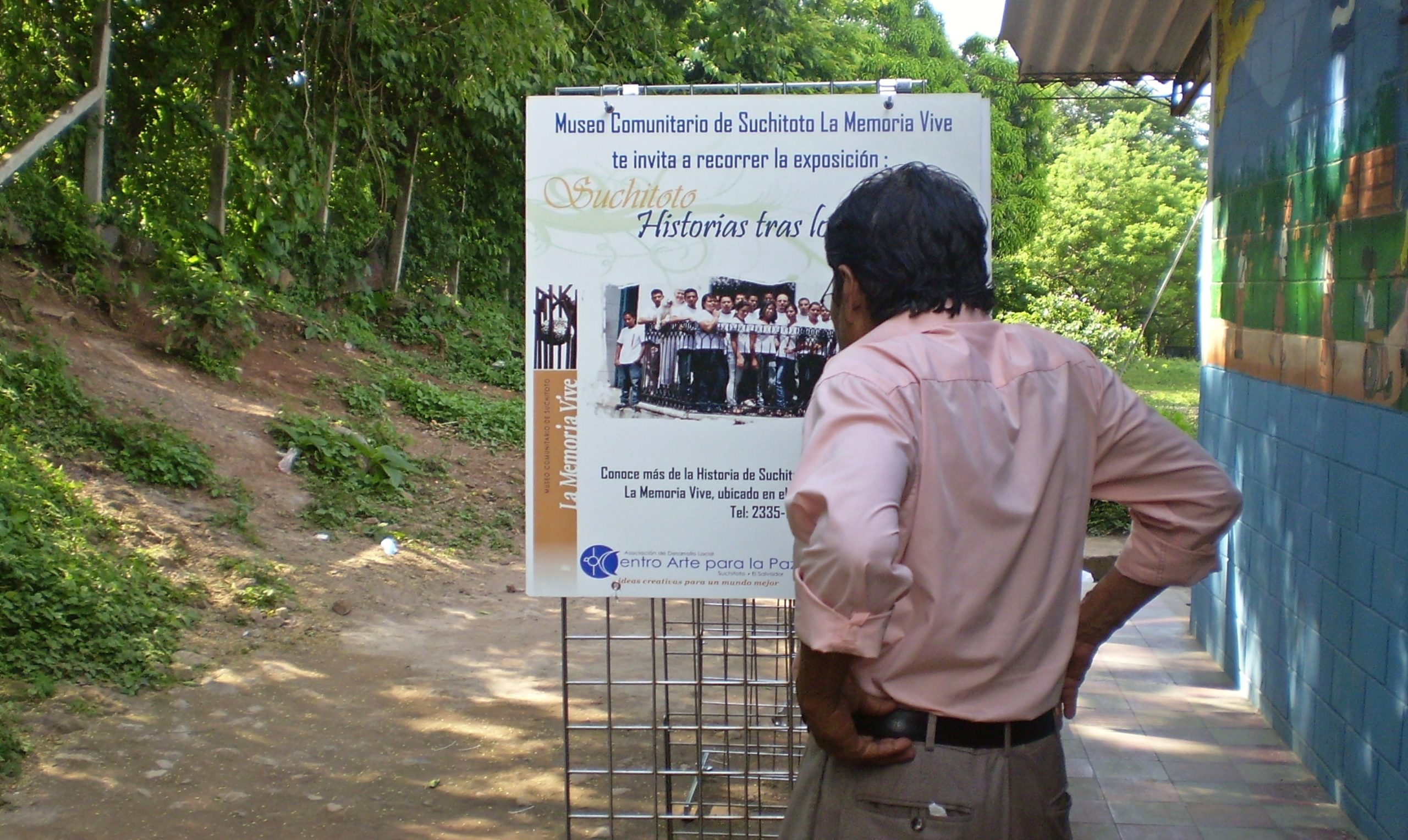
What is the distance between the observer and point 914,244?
175 cm

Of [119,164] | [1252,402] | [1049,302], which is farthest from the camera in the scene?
[1049,302]

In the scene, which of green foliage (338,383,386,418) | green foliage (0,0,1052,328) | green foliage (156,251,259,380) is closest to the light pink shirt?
green foliage (0,0,1052,328)

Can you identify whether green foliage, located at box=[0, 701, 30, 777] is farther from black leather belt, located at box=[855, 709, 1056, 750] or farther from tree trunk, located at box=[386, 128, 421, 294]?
tree trunk, located at box=[386, 128, 421, 294]

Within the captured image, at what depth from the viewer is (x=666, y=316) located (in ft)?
9.97

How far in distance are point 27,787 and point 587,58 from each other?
10.2 m

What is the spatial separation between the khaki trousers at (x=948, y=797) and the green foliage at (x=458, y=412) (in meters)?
9.35

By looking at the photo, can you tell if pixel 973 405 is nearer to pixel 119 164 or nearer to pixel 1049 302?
pixel 119 164

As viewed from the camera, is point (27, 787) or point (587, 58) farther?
point (587, 58)

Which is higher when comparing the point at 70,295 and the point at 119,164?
the point at 119,164

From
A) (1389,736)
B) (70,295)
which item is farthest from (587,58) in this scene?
(1389,736)

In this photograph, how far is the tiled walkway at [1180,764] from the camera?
13.0ft

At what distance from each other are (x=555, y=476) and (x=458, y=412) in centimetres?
854

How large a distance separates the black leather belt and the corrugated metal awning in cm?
479

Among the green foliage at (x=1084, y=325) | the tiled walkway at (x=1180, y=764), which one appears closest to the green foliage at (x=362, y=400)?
the tiled walkway at (x=1180, y=764)
